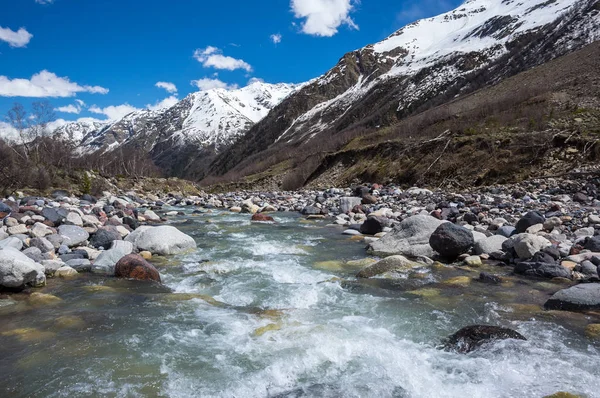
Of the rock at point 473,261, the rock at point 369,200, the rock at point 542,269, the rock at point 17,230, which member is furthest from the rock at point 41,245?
the rock at point 369,200

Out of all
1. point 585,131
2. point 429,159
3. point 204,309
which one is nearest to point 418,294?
point 204,309

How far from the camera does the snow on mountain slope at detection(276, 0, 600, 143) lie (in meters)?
117

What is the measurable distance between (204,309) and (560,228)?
37.8 feet

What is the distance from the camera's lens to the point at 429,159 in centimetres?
Answer: 3281

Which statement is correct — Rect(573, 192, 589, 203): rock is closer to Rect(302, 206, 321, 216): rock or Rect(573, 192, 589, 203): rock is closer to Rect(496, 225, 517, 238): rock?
Rect(496, 225, 517, 238): rock

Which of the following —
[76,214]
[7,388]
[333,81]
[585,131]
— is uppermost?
[333,81]

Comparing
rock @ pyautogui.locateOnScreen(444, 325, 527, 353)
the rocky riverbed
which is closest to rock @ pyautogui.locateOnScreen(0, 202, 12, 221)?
the rocky riverbed

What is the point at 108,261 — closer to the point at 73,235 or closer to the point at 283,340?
the point at 73,235

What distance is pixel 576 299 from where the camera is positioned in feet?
22.5

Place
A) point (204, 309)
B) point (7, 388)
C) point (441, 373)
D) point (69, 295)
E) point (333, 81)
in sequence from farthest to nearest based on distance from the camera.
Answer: point (333, 81), point (69, 295), point (204, 309), point (441, 373), point (7, 388)

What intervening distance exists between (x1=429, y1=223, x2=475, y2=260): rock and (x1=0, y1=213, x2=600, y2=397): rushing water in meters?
1.30

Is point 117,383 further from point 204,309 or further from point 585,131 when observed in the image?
point 585,131

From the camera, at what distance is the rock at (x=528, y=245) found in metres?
9.88

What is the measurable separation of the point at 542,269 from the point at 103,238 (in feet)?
41.1
